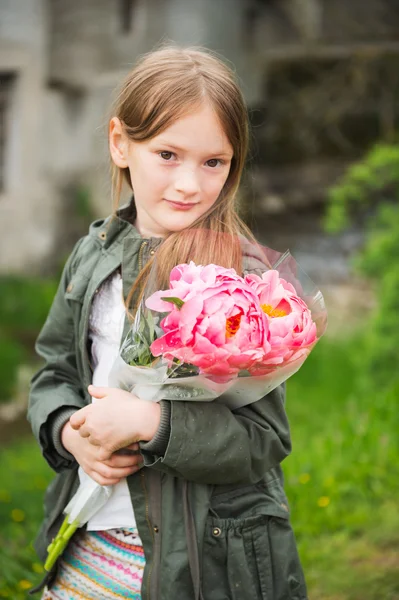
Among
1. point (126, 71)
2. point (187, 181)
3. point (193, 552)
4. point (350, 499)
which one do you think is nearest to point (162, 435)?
point (193, 552)

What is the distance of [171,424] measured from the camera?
1581mm

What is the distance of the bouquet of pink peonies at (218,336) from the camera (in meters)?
1.45

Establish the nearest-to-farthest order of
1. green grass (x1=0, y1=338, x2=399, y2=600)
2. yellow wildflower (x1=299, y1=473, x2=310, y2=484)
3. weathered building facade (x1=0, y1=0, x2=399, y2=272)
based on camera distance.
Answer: green grass (x1=0, y1=338, x2=399, y2=600), yellow wildflower (x1=299, y1=473, x2=310, y2=484), weathered building facade (x1=0, y1=0, x2=399, y2=272)

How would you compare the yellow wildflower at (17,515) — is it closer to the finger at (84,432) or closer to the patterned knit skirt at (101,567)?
the patterned knit skirt at (101,567)

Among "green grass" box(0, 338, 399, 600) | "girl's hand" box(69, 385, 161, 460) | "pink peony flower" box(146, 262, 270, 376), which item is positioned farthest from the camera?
"green grass" box(0, 338, 399, 600)

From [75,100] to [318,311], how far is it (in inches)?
290

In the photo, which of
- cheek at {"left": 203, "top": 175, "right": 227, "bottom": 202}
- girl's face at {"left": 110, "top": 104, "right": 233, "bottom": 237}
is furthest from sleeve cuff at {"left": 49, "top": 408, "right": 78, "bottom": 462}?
cheek at {"left": 203, "top": 175, "right": 227, "bottom": 202}

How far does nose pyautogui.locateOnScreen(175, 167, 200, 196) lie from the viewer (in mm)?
1671

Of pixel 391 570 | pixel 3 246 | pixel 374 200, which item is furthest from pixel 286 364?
pixel 3 246

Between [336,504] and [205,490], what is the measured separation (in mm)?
1992

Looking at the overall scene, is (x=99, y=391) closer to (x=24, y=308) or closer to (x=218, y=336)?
(x=218, y=336)

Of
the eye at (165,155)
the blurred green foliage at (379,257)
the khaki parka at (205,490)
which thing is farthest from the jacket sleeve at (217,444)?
the blurred green foliage at (379,257)

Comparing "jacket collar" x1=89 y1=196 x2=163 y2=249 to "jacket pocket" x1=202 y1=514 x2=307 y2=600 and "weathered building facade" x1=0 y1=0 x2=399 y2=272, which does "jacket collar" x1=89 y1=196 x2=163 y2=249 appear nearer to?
"jacket pocket" x1=202 y1=514 x2=307 y2=600

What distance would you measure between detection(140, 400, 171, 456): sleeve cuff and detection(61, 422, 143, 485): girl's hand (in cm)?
8
